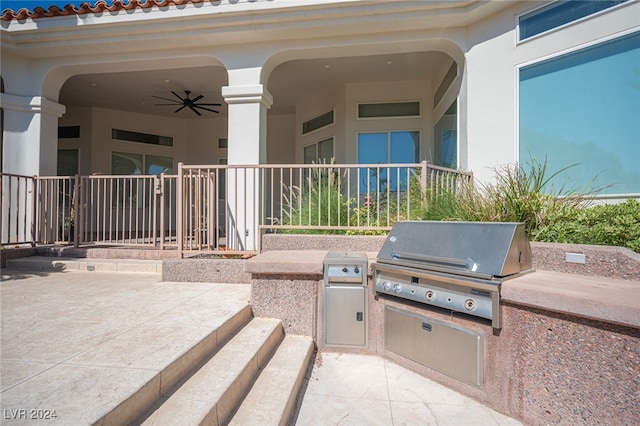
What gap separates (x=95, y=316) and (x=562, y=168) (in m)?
5.89

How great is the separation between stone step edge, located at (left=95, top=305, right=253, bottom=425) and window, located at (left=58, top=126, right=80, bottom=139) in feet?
35.8

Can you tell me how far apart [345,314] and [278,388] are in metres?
1.02

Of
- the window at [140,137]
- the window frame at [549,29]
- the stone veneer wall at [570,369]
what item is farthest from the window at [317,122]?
the stone veneer wall at [570,369]

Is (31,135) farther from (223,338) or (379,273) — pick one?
(379,273)

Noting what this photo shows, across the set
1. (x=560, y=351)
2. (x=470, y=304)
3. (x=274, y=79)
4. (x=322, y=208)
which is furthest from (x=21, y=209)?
(x=560, y=351)

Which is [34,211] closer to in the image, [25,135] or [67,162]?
[25,135]

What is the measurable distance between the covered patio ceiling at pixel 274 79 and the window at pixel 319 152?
148cm

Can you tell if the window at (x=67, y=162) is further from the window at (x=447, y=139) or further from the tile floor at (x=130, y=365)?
the window at (x=447, y=139)

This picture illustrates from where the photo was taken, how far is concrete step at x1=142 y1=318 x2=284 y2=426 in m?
1.75

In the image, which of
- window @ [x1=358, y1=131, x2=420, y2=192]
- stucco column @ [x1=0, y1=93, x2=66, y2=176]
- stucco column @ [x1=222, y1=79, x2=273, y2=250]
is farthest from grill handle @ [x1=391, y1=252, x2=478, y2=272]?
stucco column @ [x1=0, y1=93, x2=66, y2=176]

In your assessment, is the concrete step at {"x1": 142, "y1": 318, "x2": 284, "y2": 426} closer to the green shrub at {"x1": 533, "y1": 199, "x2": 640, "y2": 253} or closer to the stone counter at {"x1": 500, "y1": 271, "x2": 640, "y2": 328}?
the stone counter at {"x1": 500, "y1": 271, "x2": 640, "y2": 328}

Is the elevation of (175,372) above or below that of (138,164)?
below

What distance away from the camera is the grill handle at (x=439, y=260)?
8.30ft

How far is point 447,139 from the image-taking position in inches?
266
